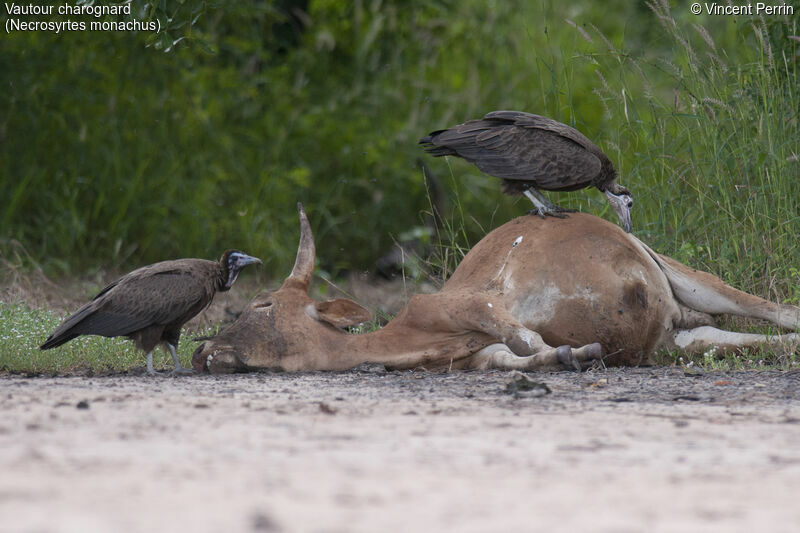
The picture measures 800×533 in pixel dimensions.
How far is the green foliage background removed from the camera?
8.48 metres

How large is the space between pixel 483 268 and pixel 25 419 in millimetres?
3088

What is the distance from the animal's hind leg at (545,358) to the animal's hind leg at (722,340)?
32.0 inches

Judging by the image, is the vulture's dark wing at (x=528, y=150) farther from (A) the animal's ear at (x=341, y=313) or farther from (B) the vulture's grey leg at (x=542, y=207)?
(A) the animal's ear at (x=341, y=313)

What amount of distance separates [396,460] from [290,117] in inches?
313

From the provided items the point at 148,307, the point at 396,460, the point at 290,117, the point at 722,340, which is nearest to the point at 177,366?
the point at 148,307

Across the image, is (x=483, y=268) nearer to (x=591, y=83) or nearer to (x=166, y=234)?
(x=166, y=234)

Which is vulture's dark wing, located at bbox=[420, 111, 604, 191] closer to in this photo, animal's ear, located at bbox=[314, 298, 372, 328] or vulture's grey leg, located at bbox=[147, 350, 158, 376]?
animal's ear, located at bbox=[314, 298, 372, 328]

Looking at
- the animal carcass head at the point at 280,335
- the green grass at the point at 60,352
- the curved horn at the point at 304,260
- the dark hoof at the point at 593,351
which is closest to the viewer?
the dark hoof at the point at 593,351

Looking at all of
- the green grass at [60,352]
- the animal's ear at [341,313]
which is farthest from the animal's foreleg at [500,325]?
the green grass at [60,352]

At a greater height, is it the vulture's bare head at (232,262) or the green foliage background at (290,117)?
the green foliage background at (290,117)

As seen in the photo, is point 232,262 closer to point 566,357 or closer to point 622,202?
point 566,357

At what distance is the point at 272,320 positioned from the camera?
524 centimetres

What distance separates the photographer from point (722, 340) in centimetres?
571

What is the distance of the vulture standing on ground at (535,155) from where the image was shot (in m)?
5.76
